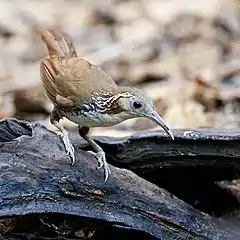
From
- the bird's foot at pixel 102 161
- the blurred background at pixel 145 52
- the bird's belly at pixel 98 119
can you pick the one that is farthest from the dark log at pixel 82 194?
the blurred background at pixel 145 52

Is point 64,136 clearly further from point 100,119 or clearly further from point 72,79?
point 72,79

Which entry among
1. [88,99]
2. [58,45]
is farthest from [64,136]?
[58,45]

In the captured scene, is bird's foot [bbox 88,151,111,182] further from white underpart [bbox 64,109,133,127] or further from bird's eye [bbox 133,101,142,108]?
bird's eye [bbox 133,101,142,108]

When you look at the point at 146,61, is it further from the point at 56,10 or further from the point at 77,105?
the point at 77,105

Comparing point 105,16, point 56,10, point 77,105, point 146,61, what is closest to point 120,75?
point 146,61

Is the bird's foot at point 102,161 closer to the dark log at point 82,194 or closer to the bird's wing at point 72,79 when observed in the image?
the dark log at point 82,194

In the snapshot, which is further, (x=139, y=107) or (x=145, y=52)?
(x=145, y=52)

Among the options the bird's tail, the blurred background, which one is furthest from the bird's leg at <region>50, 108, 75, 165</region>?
the blurred background
